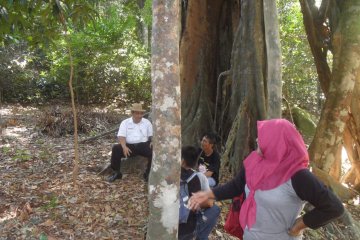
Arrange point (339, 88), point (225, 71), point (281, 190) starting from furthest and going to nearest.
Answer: point (225, 71) → point (339, 88) → point (281, 190)

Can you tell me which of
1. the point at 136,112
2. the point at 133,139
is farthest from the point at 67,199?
the point at 136,112

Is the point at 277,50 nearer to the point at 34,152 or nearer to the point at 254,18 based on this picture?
the point at 254,18

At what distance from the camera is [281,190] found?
2.28 m

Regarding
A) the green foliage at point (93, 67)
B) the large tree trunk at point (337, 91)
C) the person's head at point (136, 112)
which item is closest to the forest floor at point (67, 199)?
the person's head at point (136, 112)

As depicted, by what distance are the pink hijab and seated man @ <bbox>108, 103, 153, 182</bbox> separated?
4.10 metres

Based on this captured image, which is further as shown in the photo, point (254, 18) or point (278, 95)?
point (254, 18)

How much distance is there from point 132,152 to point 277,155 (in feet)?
14.6

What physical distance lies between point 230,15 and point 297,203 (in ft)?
19.3

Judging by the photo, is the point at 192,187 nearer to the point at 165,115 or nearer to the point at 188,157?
the point at 188,157

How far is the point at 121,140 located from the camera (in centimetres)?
643

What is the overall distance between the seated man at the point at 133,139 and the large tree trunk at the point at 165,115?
3.64 m

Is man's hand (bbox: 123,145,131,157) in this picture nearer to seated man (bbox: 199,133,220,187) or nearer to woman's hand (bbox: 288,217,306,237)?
seated man (bbox: 199,133,220,187)

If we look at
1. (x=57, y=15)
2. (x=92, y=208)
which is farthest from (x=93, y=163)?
(x=57, y=15)

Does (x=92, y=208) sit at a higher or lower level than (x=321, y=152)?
lower
